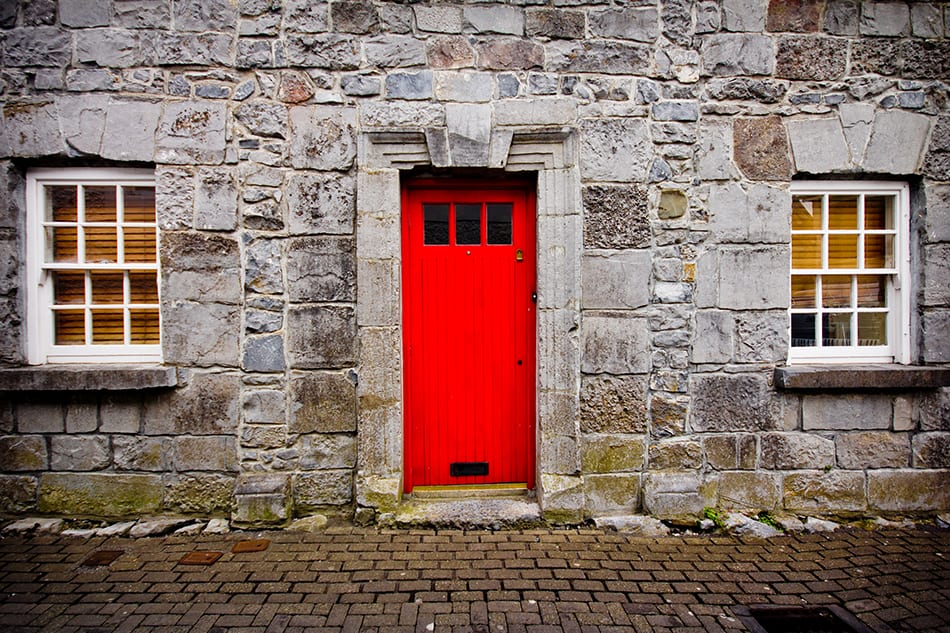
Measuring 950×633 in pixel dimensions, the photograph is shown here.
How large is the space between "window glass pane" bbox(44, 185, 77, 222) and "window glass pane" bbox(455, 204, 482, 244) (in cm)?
292

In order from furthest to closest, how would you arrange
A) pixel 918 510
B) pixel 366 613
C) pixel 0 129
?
1. pixel 918 510
2. pixel 0 129
3. pixel 366 613

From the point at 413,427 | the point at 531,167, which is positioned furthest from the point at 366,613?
the point at 531,167

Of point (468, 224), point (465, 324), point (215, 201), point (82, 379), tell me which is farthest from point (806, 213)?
point (82, 379)

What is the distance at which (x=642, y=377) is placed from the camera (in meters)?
3.87

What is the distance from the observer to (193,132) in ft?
12.3

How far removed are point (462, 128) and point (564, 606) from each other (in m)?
3.15

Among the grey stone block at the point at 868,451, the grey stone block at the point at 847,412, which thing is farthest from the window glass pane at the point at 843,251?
the grey stone block at the point at 868,451

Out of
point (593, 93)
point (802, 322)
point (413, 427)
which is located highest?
point (593, 93)

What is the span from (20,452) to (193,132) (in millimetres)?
2659

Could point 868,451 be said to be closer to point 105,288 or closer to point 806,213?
point 806,213

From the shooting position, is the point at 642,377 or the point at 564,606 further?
the point at 642,377

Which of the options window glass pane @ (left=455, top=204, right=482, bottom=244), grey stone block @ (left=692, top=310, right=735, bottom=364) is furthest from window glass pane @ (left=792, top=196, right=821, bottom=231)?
window glass pane @ (left=455, top=204, right=482, bottom=244)

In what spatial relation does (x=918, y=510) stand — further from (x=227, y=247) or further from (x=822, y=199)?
(x=227, y=247)

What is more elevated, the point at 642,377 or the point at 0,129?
the point at 0,129
